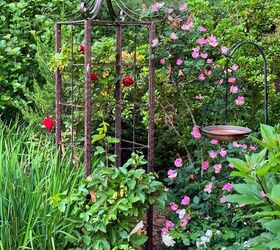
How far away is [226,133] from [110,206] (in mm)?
830

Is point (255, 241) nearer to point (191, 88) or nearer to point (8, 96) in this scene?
point (191, 88)

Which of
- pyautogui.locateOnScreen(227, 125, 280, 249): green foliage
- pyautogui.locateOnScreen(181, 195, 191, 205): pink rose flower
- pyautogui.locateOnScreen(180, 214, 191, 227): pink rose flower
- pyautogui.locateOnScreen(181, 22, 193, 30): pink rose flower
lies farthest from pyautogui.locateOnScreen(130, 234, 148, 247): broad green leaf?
pyautogui.locateOnScreen(181, 22, 193, 30): pink rose flower

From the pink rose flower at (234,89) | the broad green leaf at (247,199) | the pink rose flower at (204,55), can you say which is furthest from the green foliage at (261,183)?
the pink rose flower at (204,55)

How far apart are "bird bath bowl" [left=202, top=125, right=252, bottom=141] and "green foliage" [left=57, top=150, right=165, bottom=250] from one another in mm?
519

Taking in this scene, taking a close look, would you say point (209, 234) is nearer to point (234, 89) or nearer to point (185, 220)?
point (185, 220)

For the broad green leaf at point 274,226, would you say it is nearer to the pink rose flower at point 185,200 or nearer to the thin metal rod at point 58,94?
the pink rose flower at point 185,200

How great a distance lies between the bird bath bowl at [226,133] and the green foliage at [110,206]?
519mm

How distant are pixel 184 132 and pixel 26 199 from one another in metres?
1.59

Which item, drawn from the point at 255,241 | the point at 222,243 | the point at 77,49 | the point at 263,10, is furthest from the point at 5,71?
the point at 255,241

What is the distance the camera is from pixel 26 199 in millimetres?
3363

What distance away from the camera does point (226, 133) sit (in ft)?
9.87

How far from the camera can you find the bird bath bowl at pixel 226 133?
2951mm

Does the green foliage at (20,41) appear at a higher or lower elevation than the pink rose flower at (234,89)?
higher

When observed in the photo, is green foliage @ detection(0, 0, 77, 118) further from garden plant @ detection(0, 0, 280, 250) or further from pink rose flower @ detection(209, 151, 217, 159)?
pink rose flower @ detection(209, 151, 217, 159)
